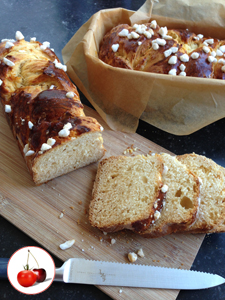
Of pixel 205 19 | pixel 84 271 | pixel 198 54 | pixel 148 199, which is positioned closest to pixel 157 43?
pixel 198 54

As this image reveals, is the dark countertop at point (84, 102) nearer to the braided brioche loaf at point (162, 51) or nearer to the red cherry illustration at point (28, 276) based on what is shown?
the red cherry illustration at point (28, 276)

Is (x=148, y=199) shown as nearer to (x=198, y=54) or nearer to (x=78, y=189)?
(x=78, y=189)

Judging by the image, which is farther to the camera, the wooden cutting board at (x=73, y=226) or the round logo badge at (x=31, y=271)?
the wooden cutting board at (x=73, y=226)

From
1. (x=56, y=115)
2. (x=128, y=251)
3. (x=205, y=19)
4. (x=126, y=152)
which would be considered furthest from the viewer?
(x=205, y=19)

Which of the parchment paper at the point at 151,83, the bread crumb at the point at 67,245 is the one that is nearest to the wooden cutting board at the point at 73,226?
the bread crumb at the point at 67,245

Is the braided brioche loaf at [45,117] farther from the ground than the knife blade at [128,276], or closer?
farther from the ground

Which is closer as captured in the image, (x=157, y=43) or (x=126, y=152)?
(x=126, y=152)

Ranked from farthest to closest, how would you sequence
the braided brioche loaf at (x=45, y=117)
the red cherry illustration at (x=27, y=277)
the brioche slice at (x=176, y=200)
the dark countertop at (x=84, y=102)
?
1. the braided brioche loaf at (x=45, y=117)
2. the brioche slice at (x=176, y=200)
3. the dark countertop at (x=84, y=102)
4. the red cherry illustration at (x=27, y=277)
